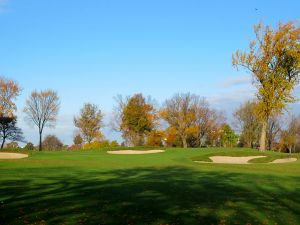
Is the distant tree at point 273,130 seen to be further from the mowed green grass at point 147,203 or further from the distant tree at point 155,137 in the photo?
the mowed green grass at point 147,203

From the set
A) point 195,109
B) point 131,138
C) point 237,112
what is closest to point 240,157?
point 131,138

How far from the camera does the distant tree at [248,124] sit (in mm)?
101650

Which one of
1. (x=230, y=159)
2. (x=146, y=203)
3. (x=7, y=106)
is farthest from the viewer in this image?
(x=7, y=106)

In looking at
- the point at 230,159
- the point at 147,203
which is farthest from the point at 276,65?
the point at 147,203

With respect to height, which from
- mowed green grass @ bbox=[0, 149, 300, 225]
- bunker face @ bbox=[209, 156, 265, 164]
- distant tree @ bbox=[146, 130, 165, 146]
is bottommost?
bunker face @ bbox=[209, 156, 265, 164]

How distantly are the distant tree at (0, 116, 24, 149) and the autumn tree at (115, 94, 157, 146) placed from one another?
24.3m

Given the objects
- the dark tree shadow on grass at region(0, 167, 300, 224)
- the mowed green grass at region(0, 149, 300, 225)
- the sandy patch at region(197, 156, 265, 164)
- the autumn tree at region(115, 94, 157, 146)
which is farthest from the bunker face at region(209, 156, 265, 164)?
the autumn tree at region(115, 94, 157, 146)

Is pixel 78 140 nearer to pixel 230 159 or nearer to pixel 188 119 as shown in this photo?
pixel 188 119

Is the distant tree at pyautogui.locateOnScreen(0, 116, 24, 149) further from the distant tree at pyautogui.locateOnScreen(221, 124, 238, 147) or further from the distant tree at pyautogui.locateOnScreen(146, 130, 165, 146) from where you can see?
the distant tree at pyautogui.locateOnScreen(221, 124, 238, 147)

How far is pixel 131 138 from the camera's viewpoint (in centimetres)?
9262

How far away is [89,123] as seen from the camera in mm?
102438

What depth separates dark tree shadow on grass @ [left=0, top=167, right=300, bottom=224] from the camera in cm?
1062

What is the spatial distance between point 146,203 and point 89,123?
91158 millimetres

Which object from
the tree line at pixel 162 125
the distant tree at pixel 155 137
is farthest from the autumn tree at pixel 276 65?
the distant tree at pixel 155 137
